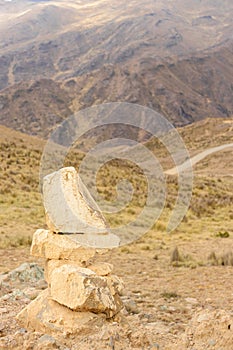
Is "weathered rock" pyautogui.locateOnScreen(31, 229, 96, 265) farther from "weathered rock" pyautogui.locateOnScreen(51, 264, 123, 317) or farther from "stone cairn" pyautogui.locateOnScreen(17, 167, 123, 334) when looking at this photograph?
"weathered rock" pyautogui.locateOnScreen(51, 264, 123, 317)

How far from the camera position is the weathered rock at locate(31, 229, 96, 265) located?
6.41 metres

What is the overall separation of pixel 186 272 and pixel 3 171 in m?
14.9

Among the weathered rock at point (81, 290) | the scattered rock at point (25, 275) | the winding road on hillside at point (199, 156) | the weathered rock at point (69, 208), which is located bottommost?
the winding road on hillside at point (199, 156)

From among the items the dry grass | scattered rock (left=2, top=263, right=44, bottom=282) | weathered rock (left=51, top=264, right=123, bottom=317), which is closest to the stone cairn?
weathered rock (left=51, top=264, right=123, bottom=317)

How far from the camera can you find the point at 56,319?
5996 mm

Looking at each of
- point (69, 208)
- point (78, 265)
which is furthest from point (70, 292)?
point (69, 208)

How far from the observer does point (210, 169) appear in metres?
55.5

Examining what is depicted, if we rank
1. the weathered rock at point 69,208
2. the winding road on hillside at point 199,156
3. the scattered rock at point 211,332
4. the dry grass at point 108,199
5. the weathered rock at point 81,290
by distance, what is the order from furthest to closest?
the winding road on hillside at point 199,156, the dry grass at point 108,199, the weathered rock at point 69,208, the weathered rock at point 81,290, the scattered rock at point 211,332

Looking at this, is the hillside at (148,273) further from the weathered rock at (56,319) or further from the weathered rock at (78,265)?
the weathered rock at (78,265)

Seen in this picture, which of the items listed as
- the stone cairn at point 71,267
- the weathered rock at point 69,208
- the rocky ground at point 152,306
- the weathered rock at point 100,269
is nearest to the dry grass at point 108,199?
the rocky ground at point 152,306

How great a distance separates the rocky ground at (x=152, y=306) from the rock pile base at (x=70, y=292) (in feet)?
0.48

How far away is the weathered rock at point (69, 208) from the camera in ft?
20.9

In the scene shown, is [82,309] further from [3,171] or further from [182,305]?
[3,171]

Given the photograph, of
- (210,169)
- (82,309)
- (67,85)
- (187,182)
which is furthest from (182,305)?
(67,85)
